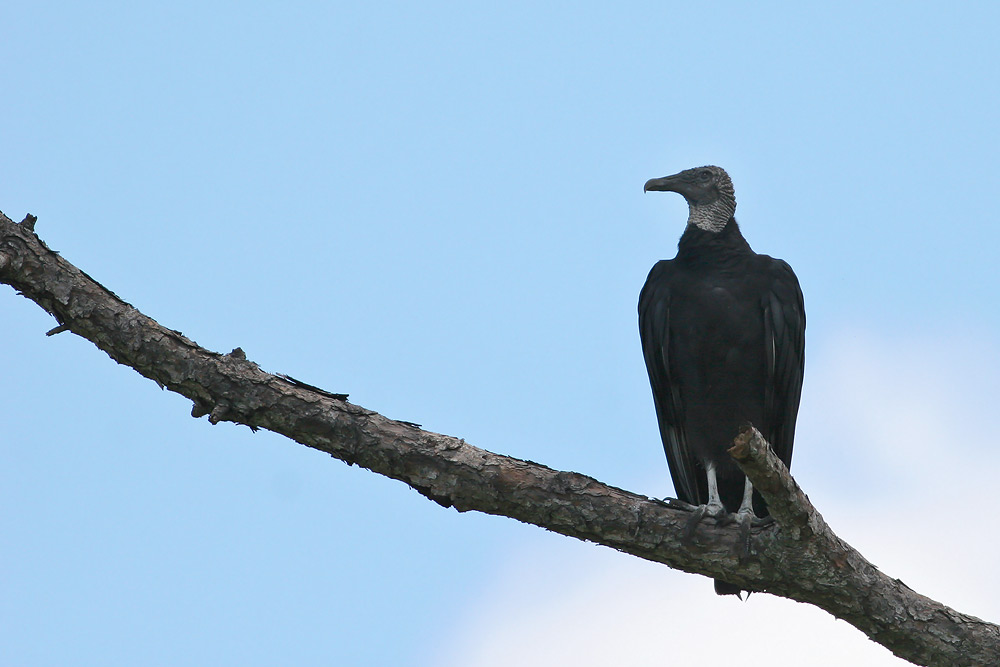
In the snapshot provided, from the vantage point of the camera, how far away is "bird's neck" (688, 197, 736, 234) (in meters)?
5.02

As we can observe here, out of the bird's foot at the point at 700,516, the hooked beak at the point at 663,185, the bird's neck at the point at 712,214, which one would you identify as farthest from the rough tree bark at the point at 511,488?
the hooked beak at the point at 663,185

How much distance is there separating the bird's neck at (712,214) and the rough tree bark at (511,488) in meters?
1.87

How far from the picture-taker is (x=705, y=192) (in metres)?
5.30

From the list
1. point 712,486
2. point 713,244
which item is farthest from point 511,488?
point 713,244

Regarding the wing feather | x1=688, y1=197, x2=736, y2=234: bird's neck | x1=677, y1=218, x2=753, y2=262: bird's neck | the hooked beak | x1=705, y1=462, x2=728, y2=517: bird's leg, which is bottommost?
x1=705, y1=462, x2=728, y2=517: bird's leg

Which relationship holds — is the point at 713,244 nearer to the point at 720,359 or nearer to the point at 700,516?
the point at 720,359

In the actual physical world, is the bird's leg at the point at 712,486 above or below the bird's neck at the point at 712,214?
below

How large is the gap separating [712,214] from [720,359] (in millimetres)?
983

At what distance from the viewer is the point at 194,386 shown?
3266 mm

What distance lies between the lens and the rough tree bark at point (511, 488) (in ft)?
10.6

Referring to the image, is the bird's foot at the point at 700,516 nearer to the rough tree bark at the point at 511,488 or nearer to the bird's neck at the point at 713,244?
the rough tree bark at the point at 511,488

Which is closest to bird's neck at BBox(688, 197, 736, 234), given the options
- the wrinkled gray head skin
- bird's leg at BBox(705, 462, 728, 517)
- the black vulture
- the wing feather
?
the wrinkled gray head skin

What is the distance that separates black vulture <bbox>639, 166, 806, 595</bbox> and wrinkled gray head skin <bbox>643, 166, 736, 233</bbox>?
35 cm

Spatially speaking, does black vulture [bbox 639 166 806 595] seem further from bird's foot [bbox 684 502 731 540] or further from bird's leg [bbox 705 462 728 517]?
bird's foot [bbox 684 502 731 540]
